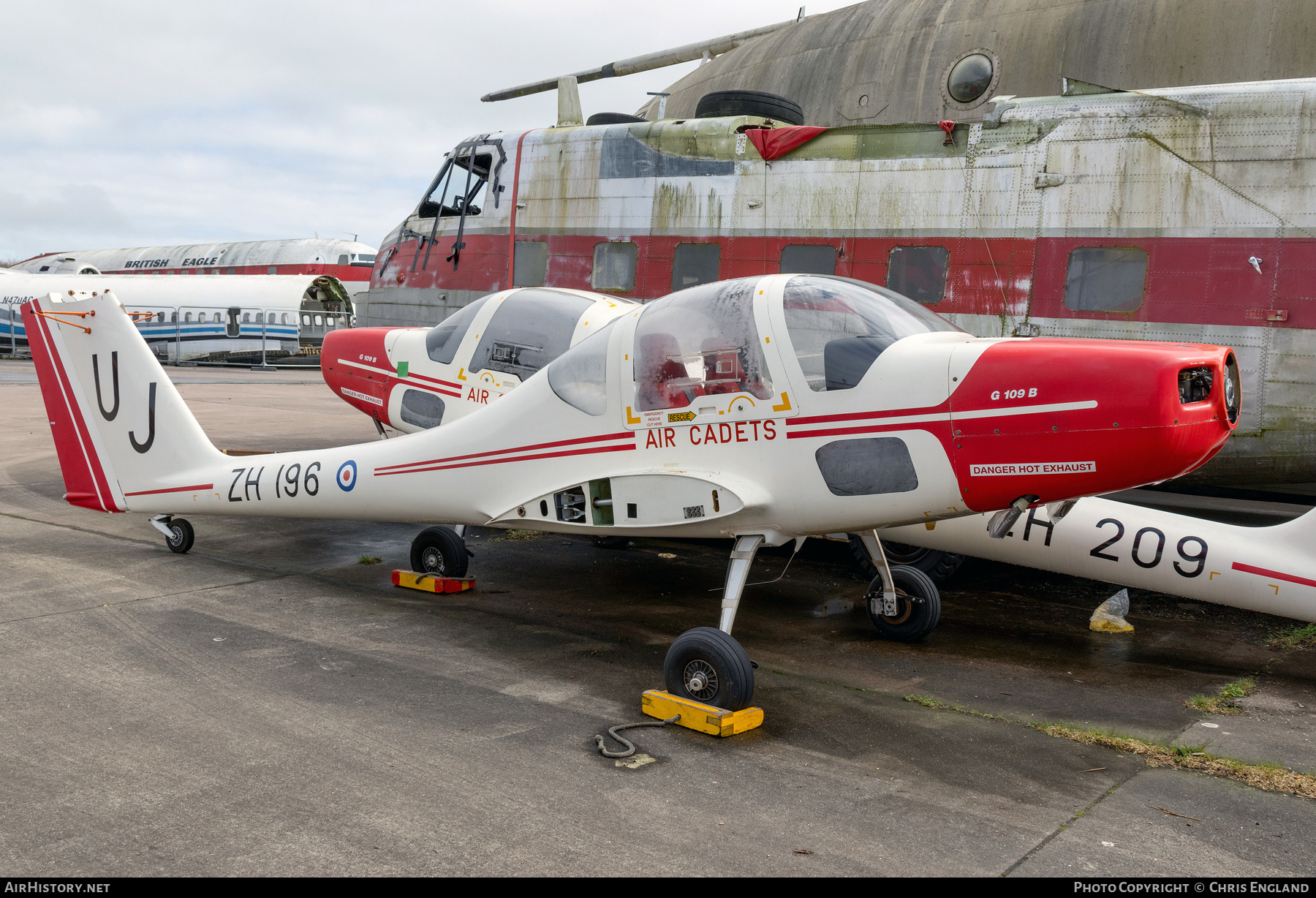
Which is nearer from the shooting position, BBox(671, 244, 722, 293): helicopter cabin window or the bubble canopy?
the bubble canopy

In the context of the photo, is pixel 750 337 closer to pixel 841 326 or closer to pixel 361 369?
pixel 841 326

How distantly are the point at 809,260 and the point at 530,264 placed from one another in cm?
383

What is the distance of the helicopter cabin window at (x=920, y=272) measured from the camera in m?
9.58

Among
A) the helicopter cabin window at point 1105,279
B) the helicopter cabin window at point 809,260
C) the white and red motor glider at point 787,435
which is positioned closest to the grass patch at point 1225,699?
the white and red motor glider at point 787,435

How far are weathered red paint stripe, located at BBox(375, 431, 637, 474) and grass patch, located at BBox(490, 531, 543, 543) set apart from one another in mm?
3133

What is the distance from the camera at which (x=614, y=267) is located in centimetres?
1171

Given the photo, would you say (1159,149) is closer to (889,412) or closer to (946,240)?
(946,240)

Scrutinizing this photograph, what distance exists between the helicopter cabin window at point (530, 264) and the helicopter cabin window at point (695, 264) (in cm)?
190

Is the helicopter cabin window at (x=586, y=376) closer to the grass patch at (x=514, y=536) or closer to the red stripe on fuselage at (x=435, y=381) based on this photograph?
the red stripe on fuselage at (x=435, y=381)

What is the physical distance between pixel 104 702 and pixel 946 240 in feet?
26.2

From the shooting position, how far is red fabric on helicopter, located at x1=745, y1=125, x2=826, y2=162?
10.3 metres

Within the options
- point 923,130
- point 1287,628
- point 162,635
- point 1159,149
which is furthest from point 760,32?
point 162,635

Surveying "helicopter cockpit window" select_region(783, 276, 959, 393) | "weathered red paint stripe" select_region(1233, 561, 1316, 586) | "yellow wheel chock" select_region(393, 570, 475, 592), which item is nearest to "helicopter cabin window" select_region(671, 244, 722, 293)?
"yellow wheel chock" select_region(393, 570, 475, 592)

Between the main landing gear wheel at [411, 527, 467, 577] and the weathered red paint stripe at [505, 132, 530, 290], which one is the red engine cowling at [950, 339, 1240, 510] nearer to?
the main landing gear wheel at [411, 527, 467, 577]
